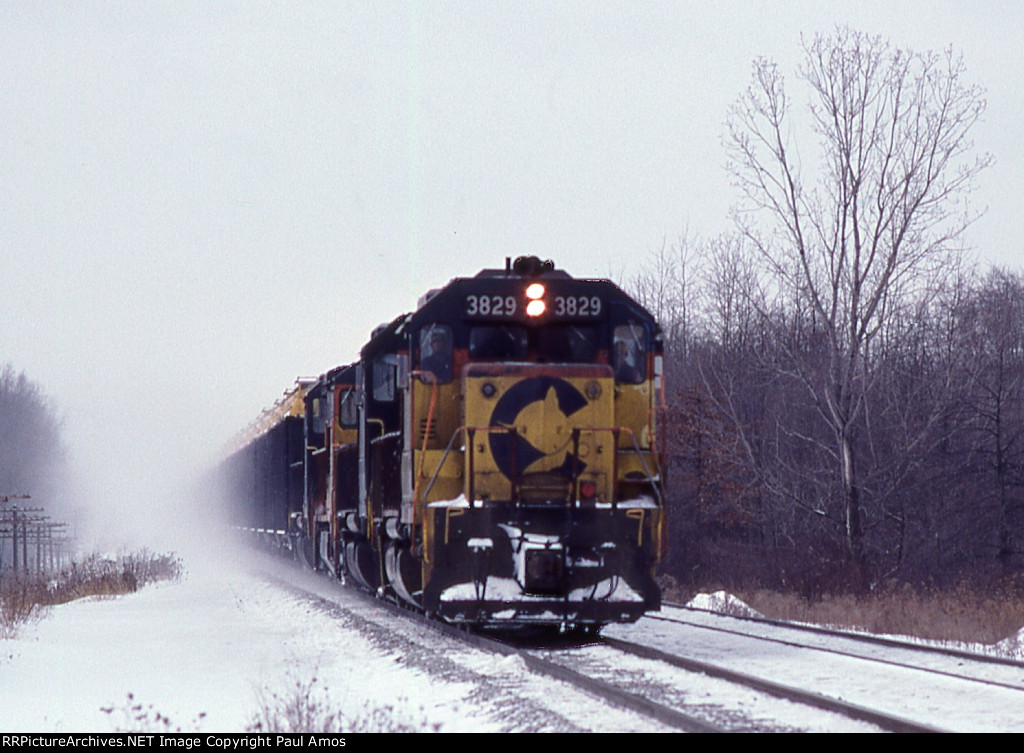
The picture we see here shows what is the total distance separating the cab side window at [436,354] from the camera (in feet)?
39.2

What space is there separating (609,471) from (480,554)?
58.1 inches

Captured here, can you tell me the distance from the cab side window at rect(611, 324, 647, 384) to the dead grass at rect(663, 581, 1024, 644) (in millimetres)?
4638

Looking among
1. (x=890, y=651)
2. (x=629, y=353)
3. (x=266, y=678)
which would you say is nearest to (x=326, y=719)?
(x=266, y=678)

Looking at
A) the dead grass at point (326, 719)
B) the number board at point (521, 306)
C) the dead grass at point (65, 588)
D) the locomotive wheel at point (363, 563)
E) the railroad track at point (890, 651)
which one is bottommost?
the dead grass at point (65, 588)

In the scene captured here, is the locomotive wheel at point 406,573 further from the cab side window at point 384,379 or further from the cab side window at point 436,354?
the cab side window at point 436,354

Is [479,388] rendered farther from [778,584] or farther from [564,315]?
[778,584]

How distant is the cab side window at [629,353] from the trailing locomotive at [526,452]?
0.04ft

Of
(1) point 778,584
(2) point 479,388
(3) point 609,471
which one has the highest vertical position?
(2) point 479,388

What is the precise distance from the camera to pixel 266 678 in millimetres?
10523

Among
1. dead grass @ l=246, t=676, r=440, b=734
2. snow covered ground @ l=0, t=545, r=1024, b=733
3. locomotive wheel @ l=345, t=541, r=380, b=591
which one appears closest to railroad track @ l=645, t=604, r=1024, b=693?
snow covered ground @ l=0, t=545, r=1024, b=733

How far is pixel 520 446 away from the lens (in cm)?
1148

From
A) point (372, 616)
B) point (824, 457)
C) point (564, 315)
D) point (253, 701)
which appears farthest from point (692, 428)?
point (253, 701)

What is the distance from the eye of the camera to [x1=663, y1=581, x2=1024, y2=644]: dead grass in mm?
14125

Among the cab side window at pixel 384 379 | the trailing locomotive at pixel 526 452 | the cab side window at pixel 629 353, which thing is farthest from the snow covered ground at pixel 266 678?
the cab side window at pixel 629 353
